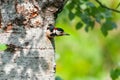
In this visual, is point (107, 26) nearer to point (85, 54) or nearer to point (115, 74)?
point (115, 74)

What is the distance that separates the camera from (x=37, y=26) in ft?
7.47

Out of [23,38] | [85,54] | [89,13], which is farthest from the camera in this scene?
[85,54]

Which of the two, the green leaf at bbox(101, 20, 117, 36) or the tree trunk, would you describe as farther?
the green leaf at bbox(101, 20, 117, 36)

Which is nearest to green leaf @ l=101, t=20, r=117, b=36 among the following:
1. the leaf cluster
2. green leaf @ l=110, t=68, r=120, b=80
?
the leaf cluster

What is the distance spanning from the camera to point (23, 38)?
226 cm

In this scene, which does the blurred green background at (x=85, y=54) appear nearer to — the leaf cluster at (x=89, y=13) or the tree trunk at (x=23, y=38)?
the leaf cluster at (x=89, y=13)

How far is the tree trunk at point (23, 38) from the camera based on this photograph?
2.25m

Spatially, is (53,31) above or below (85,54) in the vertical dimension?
above

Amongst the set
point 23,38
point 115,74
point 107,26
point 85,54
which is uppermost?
point 23,38

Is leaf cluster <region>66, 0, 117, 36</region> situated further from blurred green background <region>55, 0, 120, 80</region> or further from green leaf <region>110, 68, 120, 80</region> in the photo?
blurred green background <region>55, 0, 120, 80</region>

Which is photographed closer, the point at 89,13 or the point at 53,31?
the point at 53,31

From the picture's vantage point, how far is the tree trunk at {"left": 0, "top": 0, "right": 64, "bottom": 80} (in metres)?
2.25

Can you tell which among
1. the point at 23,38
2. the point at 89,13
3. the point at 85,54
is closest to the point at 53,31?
the point at 23,38

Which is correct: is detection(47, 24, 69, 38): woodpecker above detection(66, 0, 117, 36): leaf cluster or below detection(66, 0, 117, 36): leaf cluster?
above
